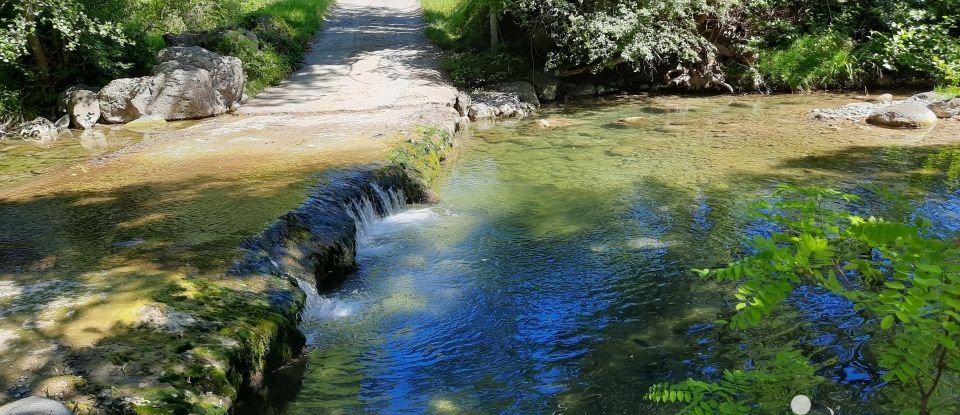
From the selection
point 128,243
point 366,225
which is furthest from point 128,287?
point 366,225

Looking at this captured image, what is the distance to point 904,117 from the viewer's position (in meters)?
11.4

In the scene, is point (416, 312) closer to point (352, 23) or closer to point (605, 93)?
point (605, 93)

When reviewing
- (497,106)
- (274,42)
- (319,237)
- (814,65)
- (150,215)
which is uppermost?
(274,42)

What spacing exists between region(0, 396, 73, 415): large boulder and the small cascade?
13.5 ft

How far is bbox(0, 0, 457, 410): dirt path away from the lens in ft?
12.9

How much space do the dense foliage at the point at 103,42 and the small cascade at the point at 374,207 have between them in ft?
19.8

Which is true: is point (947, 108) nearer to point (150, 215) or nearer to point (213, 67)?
point (150, 215)

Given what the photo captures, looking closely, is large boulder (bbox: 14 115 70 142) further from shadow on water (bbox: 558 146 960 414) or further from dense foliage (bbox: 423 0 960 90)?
shadow on water (bbox: 558 146 960 414)

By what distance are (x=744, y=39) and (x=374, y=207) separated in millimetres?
11370

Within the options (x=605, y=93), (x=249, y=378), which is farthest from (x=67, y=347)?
(x=605, y=93)

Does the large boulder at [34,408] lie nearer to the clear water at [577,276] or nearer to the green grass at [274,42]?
the clear water at [577,276]

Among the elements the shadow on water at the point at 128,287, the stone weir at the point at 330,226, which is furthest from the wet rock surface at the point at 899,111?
the shadow on water at the point at 128,287

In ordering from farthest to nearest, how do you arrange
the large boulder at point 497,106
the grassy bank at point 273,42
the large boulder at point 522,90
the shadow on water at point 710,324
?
the large boulder at point 522,90 → the grassy bank at point 273,42 → the large boulder at point 497,106 → the shadow on water at point 710,324

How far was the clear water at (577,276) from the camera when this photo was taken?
445cm
